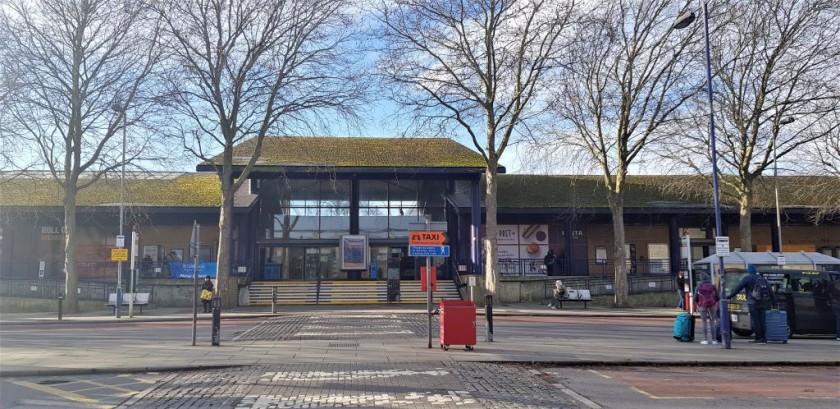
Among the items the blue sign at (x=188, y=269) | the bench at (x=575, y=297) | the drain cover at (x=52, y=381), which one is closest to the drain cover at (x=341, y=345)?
the drain cover at (x=52, y=381)

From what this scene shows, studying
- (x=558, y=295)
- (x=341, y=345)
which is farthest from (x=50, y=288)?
(x=558, y=295)

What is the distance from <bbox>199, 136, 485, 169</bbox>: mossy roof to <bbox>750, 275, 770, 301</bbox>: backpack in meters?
19.1

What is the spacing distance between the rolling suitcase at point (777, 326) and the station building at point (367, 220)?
1823 cm

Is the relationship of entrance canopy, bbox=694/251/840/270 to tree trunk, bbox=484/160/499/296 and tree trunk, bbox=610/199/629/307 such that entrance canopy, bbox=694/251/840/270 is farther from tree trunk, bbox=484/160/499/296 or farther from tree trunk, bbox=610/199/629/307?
tree trunk, bbox=484/160/499/296

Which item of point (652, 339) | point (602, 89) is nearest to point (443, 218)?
point (602, 89)

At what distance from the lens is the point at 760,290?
15.5 meters

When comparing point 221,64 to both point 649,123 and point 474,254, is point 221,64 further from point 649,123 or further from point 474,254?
point 649,123

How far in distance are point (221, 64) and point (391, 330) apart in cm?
1544

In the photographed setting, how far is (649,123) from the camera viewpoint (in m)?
28.7

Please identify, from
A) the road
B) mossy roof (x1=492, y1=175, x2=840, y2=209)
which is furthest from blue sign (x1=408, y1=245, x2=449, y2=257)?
mossy roof (x1=492, y1=175, x2=840, y2=209)

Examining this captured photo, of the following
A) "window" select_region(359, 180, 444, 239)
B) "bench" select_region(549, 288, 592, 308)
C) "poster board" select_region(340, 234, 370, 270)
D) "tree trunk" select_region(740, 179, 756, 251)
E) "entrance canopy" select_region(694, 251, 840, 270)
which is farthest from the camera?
"window" select_region(359, 180, 444, 239)

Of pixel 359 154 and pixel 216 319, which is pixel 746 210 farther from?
pixel 216 319

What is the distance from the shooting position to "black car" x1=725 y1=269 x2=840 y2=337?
54.3ft

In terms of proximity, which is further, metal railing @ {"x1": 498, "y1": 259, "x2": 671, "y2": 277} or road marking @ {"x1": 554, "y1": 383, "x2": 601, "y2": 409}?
metal railing @ {"x1": 498, "y1": 259, "x2": 671, "y2": 277}
